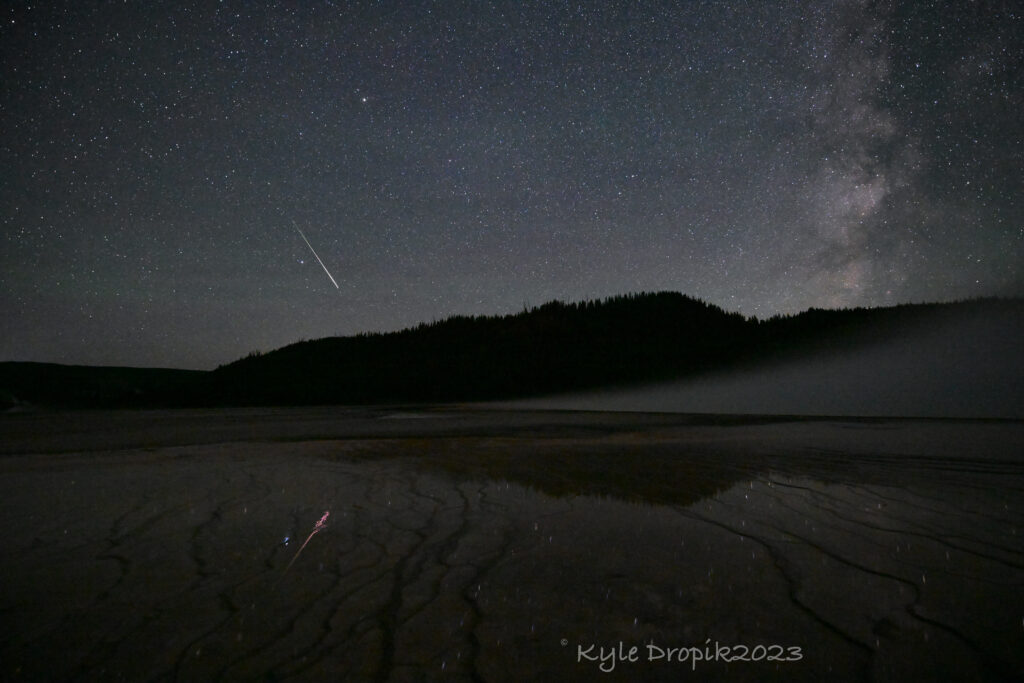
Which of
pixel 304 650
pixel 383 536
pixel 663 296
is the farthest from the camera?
pixel 663 296

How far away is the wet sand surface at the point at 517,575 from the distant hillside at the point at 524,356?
70.3 ft

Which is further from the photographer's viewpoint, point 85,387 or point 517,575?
point 85,387

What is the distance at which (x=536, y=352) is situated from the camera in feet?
118

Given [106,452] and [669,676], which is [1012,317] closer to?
[669,676]

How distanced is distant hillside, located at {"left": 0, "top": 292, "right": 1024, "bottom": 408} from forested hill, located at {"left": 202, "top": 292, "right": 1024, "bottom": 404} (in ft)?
0.30

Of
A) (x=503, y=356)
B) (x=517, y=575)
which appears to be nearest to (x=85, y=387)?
(x=503, y=356)

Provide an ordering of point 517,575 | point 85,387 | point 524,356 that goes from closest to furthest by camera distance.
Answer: point 517,575 < point 524,356 < point 85,387

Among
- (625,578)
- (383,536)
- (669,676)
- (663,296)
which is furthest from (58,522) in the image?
(663,296)

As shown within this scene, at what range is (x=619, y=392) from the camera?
28.2 m

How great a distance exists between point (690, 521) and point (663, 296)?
3787cm

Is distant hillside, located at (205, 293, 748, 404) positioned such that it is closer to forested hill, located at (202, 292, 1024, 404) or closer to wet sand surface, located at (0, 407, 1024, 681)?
forested hill, located at (202, 292, 1024, 404)

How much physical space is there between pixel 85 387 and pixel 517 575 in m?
56.9

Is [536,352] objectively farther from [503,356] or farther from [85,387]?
[85,387]

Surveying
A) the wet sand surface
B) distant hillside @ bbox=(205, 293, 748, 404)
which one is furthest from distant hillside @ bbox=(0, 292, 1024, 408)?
the wet sand surface
